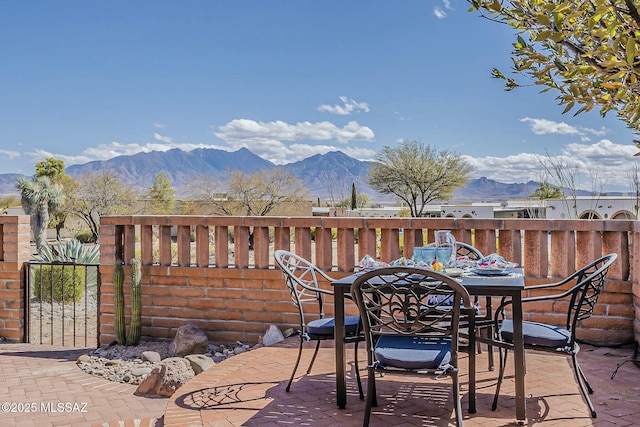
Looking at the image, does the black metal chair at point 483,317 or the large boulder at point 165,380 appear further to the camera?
the large boulder at point 165,380

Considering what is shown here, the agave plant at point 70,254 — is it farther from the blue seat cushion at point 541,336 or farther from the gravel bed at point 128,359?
the blue seat cushion at point 541,336

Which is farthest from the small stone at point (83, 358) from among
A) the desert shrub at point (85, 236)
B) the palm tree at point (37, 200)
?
the desert shrub at point (85, 236)

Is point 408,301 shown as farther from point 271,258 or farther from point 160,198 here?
point 160,198

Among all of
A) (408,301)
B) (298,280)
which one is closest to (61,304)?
(298,280)

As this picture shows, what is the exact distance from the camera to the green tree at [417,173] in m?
35.9

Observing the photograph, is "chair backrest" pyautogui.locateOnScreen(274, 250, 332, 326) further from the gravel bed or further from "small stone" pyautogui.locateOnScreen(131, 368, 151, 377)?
"small stone" pyautogui.locateOnScreen(131, 368, 151, 377)

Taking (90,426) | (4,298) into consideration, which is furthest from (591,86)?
(4,298)

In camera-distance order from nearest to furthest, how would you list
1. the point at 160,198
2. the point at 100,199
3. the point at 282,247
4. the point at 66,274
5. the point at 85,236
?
the point at 282,247 < the point at 66,274 < the point at 85,236 < the point at 100,199 < the point at 160,198

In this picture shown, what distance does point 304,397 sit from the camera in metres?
3.14

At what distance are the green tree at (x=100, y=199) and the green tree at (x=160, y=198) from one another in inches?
58.1

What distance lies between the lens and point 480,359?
384 centimetres

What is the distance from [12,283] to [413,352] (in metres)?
5.19

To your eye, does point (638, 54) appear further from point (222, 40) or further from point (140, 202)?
point (222, 40)

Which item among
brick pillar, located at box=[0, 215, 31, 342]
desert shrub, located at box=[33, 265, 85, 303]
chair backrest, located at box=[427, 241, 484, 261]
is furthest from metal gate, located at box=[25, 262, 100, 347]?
chair backrest, located at box=[427, 241, 484, 261]
